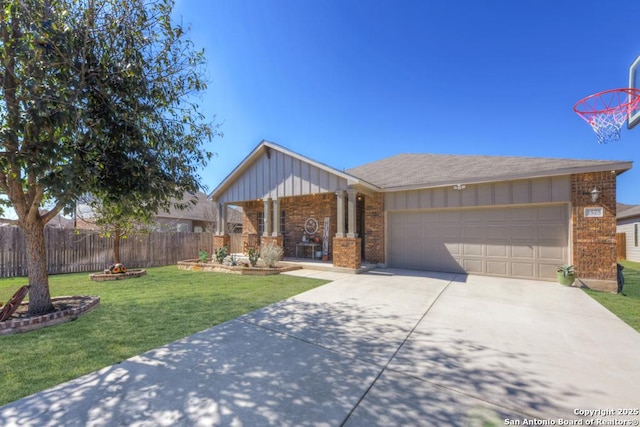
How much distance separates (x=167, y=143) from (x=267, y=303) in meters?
3.59

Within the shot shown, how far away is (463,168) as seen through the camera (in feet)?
31.2

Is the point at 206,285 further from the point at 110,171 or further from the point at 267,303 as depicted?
the point at 110,171

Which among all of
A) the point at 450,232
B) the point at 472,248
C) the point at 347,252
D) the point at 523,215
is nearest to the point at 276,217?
the point at 347,252

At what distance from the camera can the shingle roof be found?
23.4 ft

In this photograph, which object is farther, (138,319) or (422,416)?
(138,319)

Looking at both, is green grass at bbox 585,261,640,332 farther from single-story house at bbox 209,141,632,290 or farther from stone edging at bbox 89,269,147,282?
stone edging at bbox 89,269,147,282

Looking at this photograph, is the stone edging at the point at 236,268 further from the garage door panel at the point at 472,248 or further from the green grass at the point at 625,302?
the green grass at the point at 625,302

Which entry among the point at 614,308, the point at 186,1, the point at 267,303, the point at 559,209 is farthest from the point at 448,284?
the point at 186,1

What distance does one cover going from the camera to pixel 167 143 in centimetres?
443

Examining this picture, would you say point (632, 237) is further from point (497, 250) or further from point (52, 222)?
point (52, 222)

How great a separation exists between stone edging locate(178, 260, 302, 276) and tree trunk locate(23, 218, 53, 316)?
5077 millimetres

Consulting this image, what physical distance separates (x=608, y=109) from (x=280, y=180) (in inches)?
429

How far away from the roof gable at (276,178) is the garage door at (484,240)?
2605 mm

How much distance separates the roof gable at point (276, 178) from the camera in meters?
9.70
